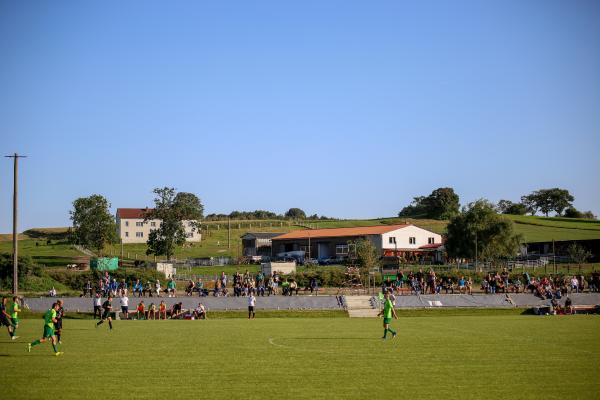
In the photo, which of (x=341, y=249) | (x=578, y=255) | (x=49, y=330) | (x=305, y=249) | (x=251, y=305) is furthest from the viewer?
(x=305, y=249)

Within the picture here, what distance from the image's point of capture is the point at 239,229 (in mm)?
142625

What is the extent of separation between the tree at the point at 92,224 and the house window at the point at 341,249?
33.6 m

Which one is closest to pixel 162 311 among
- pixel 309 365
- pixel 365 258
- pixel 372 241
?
pixel 309 365

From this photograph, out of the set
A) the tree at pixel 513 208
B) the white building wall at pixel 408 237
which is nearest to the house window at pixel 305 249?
the white building wall at pixel 408 237

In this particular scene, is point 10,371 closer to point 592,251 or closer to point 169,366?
point 169,366

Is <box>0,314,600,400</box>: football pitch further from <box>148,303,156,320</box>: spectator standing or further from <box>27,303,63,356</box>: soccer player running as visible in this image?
<box>148,303,156,320</box>: spectator standing

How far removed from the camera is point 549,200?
192m

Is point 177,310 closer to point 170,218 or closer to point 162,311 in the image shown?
point 162,311

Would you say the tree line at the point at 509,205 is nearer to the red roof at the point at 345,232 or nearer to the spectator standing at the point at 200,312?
the red roof at the point at 345,232

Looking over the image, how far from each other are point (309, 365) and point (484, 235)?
70006 mm

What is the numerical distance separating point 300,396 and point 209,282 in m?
51.7

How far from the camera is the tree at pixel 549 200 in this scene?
189m

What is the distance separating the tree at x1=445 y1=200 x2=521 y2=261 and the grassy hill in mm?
19968

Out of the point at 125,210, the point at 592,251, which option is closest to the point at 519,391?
the point at 592,251
